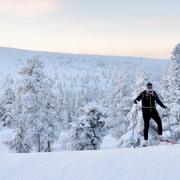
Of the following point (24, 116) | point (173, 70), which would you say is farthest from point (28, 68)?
point (173, 70)

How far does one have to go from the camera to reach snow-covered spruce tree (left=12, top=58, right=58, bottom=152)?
36.9 meters

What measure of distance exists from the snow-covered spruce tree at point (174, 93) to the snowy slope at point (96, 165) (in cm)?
2331

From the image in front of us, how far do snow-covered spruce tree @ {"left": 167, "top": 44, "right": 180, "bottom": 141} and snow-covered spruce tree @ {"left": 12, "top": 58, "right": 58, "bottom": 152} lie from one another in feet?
38.5

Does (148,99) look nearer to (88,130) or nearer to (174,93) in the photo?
(88,130)

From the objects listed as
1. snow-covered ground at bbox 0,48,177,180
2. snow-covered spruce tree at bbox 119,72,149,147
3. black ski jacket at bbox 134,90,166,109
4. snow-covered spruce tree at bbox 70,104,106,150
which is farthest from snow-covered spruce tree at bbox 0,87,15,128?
snow-covered ground at bbox 0,48,177,180

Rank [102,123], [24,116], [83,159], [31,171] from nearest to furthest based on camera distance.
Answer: [31,171], [83,159], [102,123], [24,116]

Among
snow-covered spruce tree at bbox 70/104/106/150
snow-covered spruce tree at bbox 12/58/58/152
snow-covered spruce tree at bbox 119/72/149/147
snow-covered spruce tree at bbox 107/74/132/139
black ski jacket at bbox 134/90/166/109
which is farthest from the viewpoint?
snow-covered spruce tree at bbox 107/74/132/139

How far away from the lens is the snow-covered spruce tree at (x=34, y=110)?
121 feet

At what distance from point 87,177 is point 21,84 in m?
29.2

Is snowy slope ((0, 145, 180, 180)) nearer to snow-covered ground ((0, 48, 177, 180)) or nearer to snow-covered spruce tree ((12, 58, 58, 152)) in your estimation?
snow-covered ground ((0, 48, 177, 180))

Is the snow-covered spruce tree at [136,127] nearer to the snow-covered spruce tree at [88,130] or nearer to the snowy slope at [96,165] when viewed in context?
the snow-covered spruce tree at [88,130]

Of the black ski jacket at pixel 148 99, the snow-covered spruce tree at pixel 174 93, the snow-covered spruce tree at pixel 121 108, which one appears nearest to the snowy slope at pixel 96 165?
the black ski jacket at pixel 148 99

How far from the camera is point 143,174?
9594mm

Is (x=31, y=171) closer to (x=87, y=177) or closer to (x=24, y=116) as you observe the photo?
(x=87, y=177)
